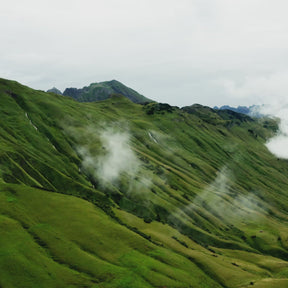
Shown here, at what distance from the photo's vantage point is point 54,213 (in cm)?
13650

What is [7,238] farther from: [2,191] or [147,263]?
[147,263]

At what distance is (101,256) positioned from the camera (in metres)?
118

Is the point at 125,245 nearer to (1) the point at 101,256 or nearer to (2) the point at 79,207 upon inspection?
(1) the point at 101,256

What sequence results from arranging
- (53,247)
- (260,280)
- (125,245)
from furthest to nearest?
(260,280) → (125,245) → (53,247)

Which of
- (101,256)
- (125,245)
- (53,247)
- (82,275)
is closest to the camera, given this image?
(82,275)

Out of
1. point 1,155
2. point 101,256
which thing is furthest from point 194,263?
point 1,155

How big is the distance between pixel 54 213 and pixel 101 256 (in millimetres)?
31873

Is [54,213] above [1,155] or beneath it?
beneath

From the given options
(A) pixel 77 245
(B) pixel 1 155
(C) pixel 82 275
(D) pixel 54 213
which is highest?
(B) pixel 1 155

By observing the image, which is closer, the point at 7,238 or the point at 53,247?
the point at 7,238

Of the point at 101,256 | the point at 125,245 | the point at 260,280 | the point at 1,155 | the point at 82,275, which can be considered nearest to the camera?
the point at 82,275

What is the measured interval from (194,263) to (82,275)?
67.3 m

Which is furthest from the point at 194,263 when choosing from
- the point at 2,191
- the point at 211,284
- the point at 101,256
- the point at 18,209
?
the point at 2,191

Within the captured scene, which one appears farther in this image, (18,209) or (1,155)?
(1,155)
